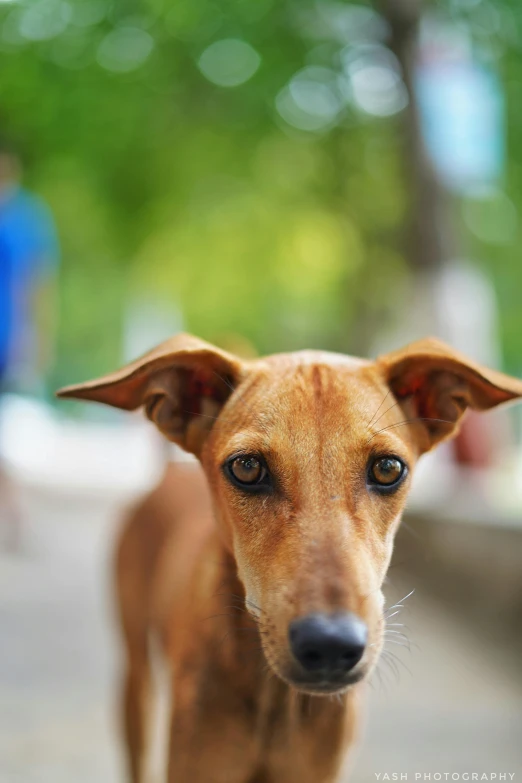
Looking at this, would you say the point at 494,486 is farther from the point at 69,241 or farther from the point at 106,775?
the point at 69,241

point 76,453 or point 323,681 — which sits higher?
point 323,681

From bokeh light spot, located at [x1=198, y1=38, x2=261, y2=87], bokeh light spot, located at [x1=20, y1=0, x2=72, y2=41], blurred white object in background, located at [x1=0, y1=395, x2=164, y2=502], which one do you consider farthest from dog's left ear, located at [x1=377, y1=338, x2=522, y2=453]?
bokeh light spot, located at [x1=20, y1=0, x2=72, y2=41]

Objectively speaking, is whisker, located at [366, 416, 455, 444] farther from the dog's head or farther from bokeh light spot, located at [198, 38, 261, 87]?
bokeh light spot, located at [198, 38, 261, 87]

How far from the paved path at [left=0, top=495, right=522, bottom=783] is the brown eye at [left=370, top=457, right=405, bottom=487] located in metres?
0.87

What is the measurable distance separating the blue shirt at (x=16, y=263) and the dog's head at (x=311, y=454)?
469 cm

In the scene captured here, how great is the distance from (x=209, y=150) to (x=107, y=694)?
1041 centimetres

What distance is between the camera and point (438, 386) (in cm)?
292

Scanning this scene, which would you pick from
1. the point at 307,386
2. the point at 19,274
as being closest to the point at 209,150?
the point at 19,274

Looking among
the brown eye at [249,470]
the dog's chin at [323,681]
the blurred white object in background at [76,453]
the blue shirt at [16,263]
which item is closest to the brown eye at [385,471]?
the brown eye at [249,470]

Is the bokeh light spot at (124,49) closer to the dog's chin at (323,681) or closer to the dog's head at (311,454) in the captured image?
the dog's head at (311,454)

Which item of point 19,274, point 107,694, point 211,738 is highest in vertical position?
point 19,274

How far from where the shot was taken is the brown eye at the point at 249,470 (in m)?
2.46

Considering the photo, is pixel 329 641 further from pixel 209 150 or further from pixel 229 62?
pixel 209 150

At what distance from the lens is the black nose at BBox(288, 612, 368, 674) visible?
205cm
